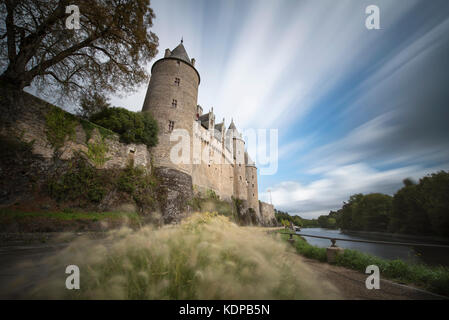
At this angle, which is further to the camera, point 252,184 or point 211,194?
point 252,184

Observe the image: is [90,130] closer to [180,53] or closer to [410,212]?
[180,53]

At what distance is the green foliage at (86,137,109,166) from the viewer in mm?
10244

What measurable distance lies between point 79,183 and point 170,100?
1060cm

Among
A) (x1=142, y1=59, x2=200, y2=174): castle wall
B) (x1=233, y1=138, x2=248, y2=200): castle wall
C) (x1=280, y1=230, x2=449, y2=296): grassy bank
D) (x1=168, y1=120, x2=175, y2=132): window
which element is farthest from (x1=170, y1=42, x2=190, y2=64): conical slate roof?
(x1=280, y1=230, x2=449, y2=296): grassy bank

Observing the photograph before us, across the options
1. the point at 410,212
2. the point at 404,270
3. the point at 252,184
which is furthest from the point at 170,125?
the point at 410,212

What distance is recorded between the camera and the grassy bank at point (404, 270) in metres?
3.92

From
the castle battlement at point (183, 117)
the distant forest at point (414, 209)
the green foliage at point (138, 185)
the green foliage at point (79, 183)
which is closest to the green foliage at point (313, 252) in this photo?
the green foliage at point (138, 185)

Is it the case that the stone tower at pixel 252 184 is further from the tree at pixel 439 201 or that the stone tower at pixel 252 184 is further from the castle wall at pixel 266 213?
the tree at pixel 439 201

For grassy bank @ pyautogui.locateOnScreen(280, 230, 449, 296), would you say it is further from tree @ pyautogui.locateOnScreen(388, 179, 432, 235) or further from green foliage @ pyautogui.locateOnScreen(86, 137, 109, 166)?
tree @ pyautogui.locateOnScreen(388, 179, 432, 235)

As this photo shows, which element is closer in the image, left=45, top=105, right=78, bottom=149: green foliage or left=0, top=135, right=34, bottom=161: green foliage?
left=0, top=135, right=34, bottom=161: green foliage

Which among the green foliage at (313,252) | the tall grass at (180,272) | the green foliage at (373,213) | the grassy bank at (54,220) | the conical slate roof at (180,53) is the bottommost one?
the green foliage at (373,213)

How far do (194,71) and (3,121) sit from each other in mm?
15536

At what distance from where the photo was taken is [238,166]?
3394 centimetres

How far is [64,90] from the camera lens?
943 centimetres
